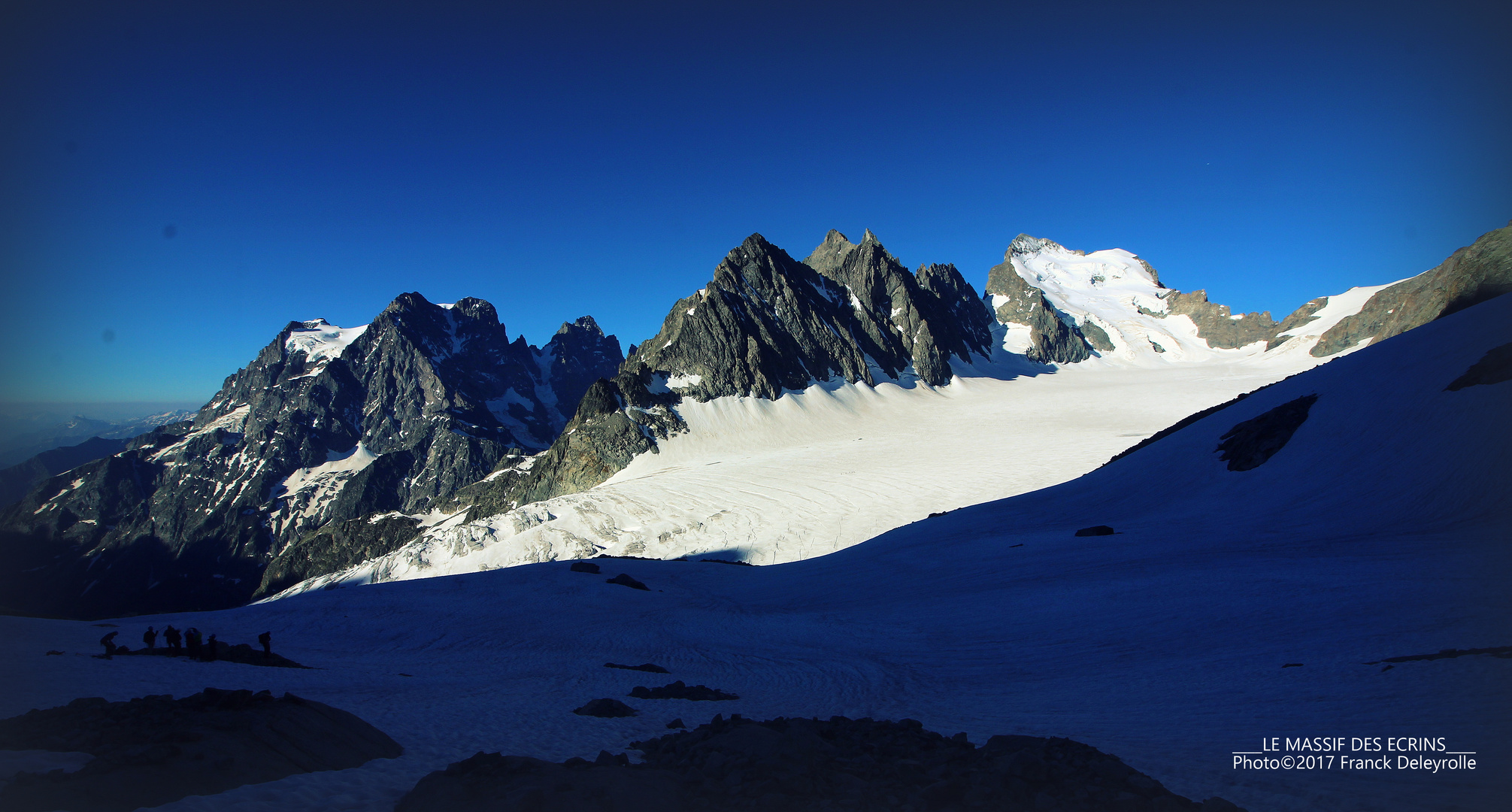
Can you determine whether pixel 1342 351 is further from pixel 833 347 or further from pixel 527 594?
pixel 527 594

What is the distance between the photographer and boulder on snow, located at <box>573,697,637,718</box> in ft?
43.4

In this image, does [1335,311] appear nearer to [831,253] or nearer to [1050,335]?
[1050,335]

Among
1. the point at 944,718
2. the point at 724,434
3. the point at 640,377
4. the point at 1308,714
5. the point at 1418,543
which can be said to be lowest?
the point at 944,718

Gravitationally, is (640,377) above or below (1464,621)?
above

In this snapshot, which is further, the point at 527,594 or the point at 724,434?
the point at 724,434

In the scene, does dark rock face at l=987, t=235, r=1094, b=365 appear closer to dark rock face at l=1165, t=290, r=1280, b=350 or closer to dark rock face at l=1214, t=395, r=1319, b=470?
dark rock face at l=1165, t=290, r=1280, b=350

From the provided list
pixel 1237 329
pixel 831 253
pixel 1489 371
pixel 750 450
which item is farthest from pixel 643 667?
pixel 1237 329

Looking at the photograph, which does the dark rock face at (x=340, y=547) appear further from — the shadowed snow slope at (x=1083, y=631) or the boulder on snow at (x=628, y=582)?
the shadowed snow slope at (x=1083, y=631)

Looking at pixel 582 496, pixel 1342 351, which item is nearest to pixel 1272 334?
pixel 1342 351

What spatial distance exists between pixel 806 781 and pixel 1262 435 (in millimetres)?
37124

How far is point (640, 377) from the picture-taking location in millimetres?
100625

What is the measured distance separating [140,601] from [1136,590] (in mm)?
223252

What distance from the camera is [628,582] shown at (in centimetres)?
3106

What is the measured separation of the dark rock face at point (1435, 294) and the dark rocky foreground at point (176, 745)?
65.2m
